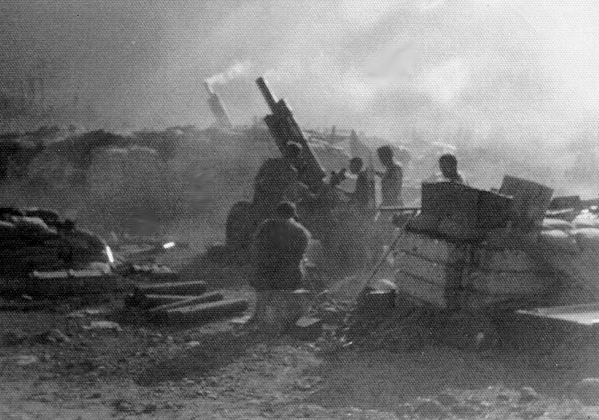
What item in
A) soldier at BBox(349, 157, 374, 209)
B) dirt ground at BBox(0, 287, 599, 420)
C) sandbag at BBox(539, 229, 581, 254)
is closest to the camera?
dirt ground at BBox(0, 287, 599, 420)

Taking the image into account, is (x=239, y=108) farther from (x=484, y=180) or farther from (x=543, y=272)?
(x=543, y=272)

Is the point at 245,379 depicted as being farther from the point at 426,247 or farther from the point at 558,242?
the point at 558,242

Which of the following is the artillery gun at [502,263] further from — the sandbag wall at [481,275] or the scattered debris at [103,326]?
the scattered debris at [103,326]

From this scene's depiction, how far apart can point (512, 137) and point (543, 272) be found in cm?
1944

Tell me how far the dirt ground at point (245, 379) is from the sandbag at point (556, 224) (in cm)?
146

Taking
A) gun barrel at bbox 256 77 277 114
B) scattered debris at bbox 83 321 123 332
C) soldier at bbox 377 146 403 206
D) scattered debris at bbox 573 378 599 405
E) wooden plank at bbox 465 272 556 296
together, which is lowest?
scattered debris at bbox 573 378 599 405

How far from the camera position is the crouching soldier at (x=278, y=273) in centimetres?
750

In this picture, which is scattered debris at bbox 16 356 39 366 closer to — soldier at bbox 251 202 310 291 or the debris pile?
the debris pile

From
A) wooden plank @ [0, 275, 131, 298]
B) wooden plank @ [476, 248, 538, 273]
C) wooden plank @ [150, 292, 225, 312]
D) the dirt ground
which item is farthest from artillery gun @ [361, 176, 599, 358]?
wooden plank @ [0, 275, 131, 298]

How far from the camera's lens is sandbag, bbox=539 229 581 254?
6.80 meters

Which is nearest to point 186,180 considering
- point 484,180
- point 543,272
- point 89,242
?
point 89,242

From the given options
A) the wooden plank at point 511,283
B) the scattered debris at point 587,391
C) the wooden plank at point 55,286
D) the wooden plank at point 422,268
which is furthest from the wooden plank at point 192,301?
the scattered debris at point 587,391

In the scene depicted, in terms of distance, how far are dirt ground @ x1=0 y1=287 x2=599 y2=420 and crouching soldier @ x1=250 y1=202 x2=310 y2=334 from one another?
1.21ft

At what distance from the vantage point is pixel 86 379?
5.66m
